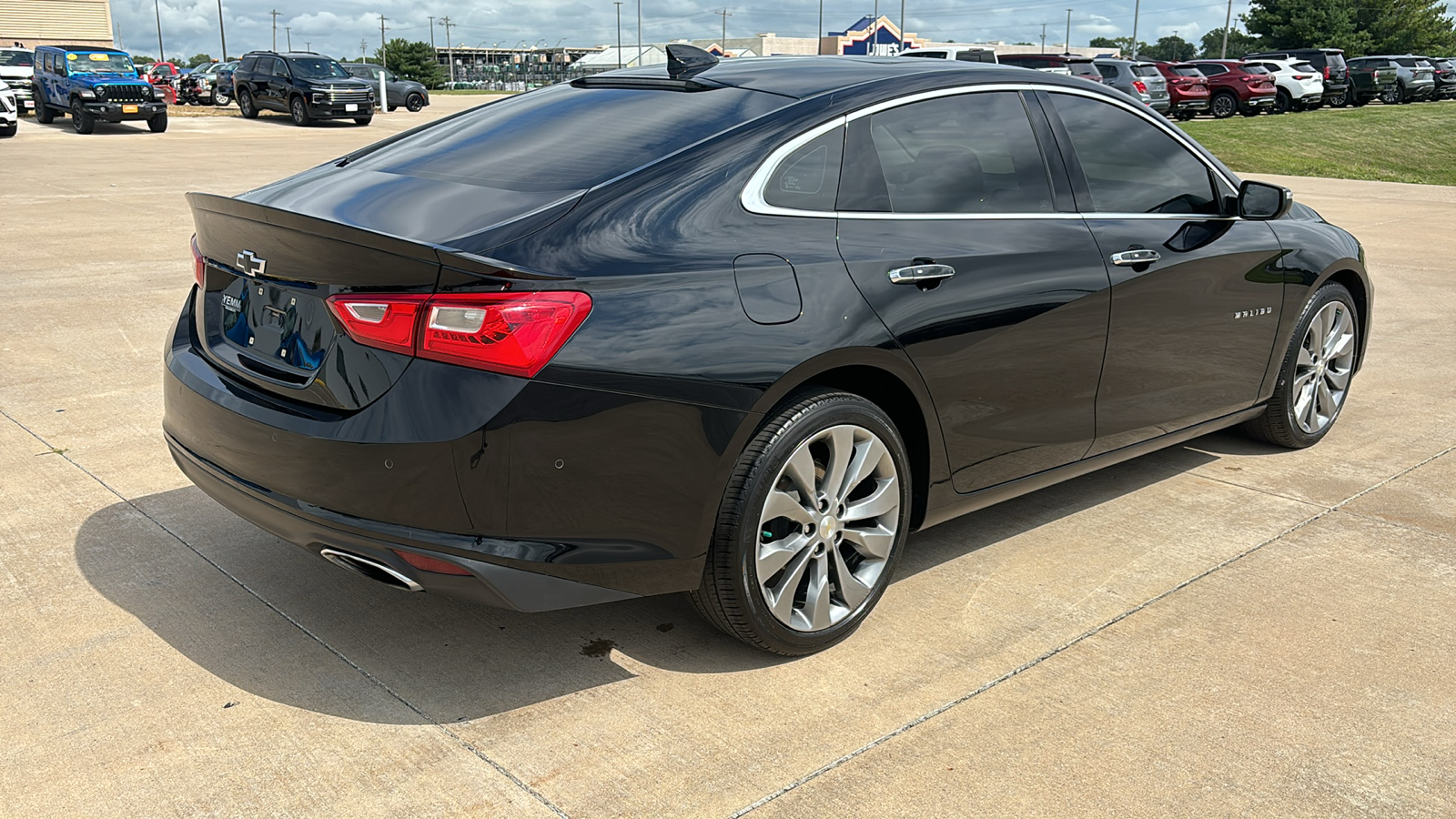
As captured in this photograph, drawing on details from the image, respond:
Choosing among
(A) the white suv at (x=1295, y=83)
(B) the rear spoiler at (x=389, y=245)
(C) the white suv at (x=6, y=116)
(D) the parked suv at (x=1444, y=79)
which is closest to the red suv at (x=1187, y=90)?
(A) the white suv at (x=1295, y=83)

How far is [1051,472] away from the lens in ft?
13.6

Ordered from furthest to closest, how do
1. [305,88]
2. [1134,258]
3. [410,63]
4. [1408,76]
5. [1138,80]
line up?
[410,63], [1408,76], [305,88], [1138,80], [1134,258]

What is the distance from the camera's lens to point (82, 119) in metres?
27.8

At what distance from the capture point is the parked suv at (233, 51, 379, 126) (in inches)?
1262

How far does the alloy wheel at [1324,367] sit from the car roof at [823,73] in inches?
70.8

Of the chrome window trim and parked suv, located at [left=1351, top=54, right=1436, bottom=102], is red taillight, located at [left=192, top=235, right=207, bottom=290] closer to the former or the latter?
the chrome window trim

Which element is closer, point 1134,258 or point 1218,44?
point 1134,258

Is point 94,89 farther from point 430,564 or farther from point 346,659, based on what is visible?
point 430,564

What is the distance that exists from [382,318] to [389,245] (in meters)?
0.17

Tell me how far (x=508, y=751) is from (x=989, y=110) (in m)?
2.44


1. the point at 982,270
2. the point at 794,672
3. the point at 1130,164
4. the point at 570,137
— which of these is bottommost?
the point at 794,672

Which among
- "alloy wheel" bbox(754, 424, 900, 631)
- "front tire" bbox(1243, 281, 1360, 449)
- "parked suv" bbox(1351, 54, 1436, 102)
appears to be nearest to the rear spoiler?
"alloy wheel" bbox(754, 424, 900, 631)

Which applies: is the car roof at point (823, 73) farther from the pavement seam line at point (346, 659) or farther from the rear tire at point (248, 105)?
the rear tire at point (248, 105)

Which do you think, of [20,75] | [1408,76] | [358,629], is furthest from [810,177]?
[1408,76]
